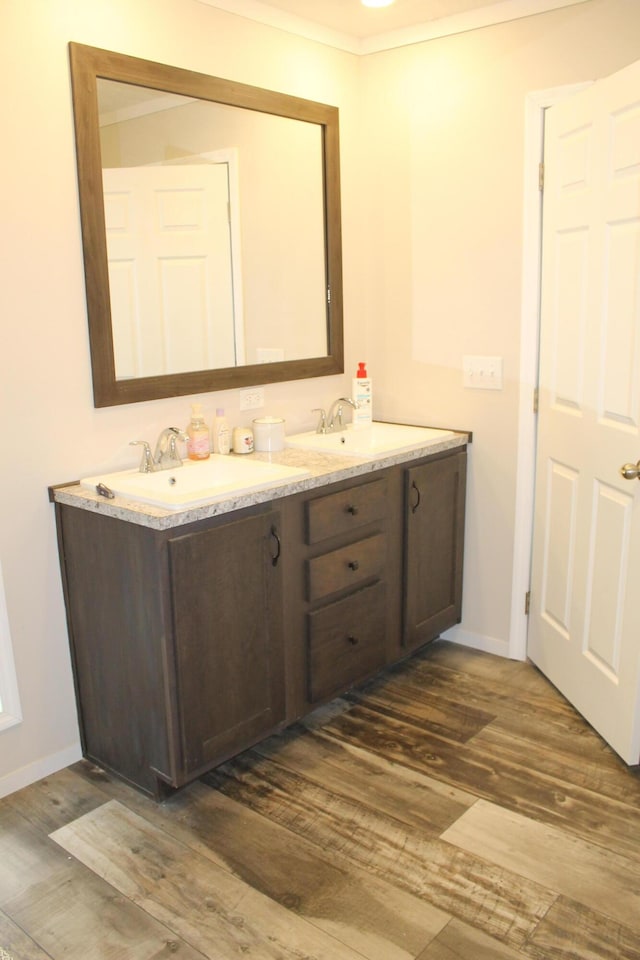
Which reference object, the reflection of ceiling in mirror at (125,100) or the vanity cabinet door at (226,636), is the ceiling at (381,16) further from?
the vanity cabinet door at (226,636)

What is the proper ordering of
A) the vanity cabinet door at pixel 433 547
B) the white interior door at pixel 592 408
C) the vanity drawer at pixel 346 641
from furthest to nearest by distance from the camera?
the vanity cabinet door at pixel 433 547
the vanity drawer at pixel 346 641
the white interior door at pixel 592 408

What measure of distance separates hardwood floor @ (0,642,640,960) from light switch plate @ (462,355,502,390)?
1188mm

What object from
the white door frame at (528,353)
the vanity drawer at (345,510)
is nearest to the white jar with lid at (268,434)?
the vanity drawer at (345,510)

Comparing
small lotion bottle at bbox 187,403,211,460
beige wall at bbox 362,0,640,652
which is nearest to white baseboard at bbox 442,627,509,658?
beige wall at bbox 362,0,640,652

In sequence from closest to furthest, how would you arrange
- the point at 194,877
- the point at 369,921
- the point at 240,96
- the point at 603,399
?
the point at 369,921
the point at 194,877
the point at 603,399
the point at 240,96

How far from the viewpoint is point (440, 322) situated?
3.15m

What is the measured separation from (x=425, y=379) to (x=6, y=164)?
172 centimetres

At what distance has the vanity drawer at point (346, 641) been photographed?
2.58 m

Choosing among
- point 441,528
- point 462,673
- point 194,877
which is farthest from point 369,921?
point 441,528

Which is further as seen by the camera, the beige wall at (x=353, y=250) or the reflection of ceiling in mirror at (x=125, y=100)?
the reflection of ceiling in mirror at (x=125, y=100)

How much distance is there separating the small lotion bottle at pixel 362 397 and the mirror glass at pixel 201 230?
0.51 feet

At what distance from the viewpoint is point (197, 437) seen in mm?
2613

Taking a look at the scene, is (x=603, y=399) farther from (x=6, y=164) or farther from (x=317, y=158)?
(x=6, y=164)

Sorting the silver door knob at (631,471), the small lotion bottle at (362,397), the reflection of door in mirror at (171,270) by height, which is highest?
the reflection of door in mirror at (171,270)
